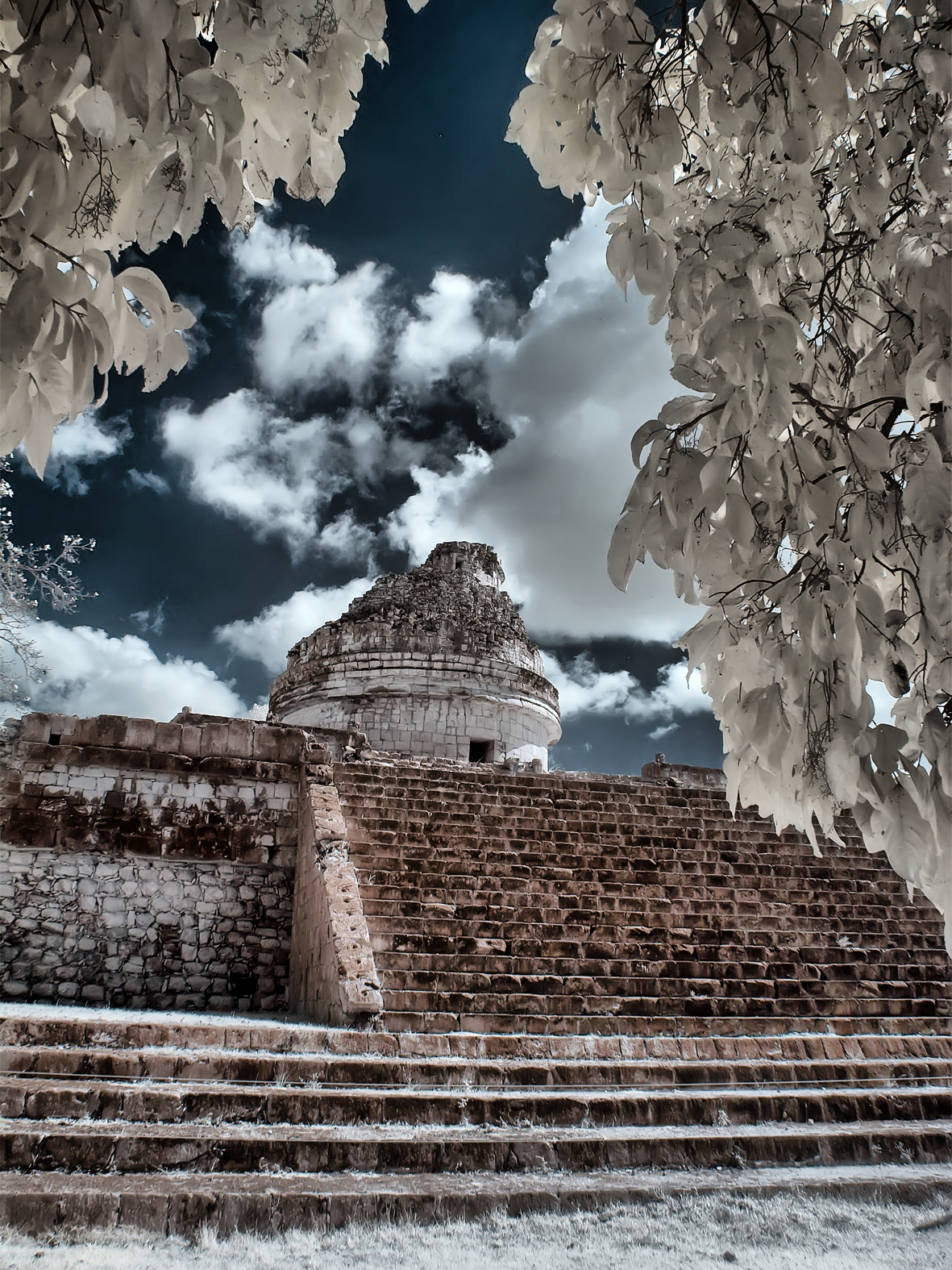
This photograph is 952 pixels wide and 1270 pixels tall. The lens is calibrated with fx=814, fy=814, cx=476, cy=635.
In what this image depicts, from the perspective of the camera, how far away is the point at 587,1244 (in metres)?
3.09

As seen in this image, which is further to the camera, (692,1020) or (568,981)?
(568,981)

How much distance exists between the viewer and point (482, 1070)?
17.0 ft

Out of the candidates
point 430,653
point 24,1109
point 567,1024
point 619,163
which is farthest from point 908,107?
point 430,653

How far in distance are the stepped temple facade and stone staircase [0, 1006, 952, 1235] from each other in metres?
0.02

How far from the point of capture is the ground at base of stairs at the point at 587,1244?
284 centimetres

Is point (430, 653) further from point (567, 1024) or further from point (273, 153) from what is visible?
point (273, 153)

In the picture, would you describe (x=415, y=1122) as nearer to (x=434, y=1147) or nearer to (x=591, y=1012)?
(x=434, y=1147)

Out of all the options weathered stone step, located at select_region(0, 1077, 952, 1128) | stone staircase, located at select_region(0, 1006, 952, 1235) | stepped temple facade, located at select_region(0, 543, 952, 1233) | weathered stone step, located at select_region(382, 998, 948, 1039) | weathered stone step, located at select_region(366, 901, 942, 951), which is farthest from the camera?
weathered stone step, located at select_region(366, 901, 942, 951)

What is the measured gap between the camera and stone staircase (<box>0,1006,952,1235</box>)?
3273mm

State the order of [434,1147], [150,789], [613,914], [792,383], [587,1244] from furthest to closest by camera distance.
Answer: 1. [150,789]
2. [613,914]
3. [434,1147]
4. [587,1244]
5. [792,383]

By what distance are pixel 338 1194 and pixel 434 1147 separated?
0.68 m

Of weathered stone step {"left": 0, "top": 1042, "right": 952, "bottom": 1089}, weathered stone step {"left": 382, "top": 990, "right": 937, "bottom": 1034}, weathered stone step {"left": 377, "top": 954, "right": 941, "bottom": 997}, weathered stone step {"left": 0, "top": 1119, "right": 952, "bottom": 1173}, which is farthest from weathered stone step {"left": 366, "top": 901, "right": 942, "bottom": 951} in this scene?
weathered stone step {"left": 0, "top": 1119, "right": 952, "bottom": 1173}

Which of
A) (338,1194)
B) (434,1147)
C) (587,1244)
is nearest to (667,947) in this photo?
(434,1147)

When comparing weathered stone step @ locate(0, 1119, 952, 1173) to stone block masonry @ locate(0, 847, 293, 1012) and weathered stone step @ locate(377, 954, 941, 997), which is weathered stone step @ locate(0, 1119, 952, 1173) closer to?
weathered stone step @ locate(377, 954, 941, 997)
